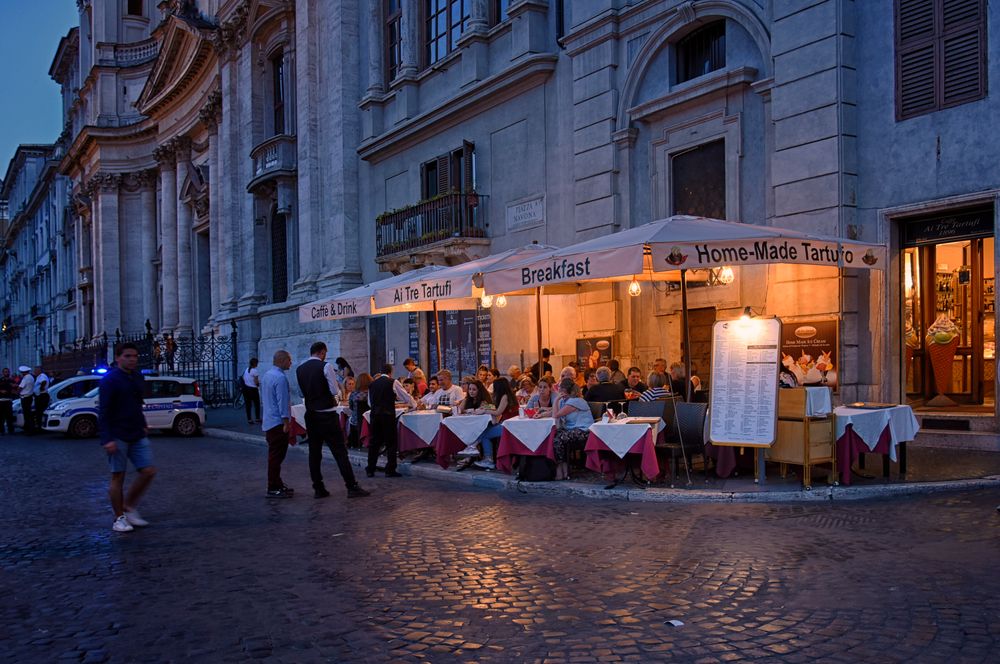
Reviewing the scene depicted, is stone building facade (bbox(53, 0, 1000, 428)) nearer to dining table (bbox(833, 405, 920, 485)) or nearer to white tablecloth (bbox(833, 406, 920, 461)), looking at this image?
white tablecloth (bbox(833, 406, 920, 461))

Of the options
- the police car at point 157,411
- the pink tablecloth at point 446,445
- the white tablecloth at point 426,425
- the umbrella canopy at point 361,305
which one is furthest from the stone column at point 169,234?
the pink tablecloth at point 446,445

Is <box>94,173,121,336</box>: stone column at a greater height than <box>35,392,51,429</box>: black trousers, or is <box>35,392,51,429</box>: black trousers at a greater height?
<box>94,173,121,336</box>: stone column

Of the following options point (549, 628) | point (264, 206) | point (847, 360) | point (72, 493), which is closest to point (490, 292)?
point (847, 360)

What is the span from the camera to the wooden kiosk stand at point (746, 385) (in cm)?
966

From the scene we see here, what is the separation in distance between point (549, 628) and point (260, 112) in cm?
3073

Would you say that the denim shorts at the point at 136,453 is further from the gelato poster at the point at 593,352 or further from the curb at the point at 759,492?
the gelato poster at the point at 593,352

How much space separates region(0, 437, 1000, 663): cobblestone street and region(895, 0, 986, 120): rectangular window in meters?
5.93

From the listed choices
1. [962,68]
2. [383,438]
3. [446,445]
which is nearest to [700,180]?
[962,68]

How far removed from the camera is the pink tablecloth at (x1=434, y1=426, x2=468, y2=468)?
1218cm

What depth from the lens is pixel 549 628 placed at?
5.17 meters

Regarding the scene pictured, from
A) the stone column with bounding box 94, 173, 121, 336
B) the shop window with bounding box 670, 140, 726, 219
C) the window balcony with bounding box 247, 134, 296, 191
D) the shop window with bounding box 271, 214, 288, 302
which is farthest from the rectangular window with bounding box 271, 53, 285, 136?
the stone column with bounding box 94, 173, 121, 336

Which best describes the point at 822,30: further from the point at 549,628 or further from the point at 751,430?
the point at 549,628

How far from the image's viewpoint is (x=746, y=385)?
9883 mm

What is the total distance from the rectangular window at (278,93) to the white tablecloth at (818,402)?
26.3 m
